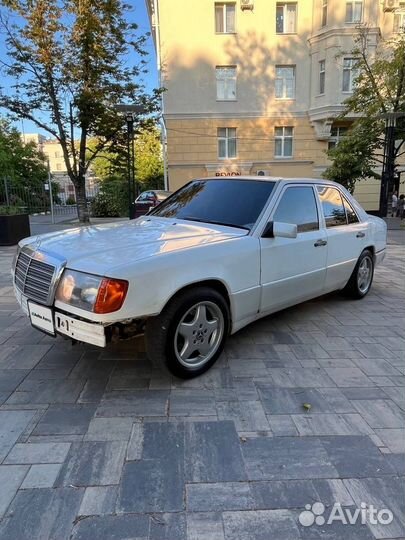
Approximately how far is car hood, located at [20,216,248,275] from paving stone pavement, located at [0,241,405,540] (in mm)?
1011

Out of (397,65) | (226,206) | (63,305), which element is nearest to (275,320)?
(226,206)

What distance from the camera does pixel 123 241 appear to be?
3176mm

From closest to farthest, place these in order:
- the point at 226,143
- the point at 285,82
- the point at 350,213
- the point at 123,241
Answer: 1. the point at 123,241
2. the point at 350,213
3. the point at 285,82
4. the point at 226,143

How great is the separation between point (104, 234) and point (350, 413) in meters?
2.49

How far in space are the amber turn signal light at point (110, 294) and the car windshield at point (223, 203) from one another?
1.51 m

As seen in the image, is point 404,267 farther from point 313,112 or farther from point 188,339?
point 313,112

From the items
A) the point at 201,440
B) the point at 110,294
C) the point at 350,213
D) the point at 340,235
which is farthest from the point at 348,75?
the point at 201,440

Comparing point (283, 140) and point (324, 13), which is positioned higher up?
point (324, 13)

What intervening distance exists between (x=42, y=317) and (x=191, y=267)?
119 centimetres

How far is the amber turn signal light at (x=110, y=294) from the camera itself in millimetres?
2516

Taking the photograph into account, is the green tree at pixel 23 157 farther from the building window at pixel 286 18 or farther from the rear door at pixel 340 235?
the rear door at pixel 340 235

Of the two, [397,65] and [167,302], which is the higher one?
[397,65]

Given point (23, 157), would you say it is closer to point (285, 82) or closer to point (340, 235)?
point (285, 82)

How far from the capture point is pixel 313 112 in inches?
871
